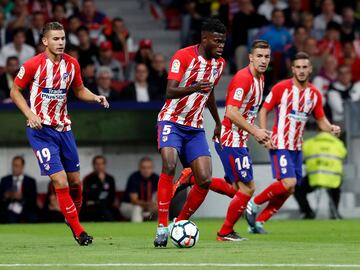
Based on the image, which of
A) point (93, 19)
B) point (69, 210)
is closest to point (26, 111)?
point (69, 210)

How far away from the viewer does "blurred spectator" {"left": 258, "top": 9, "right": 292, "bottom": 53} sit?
858 inches

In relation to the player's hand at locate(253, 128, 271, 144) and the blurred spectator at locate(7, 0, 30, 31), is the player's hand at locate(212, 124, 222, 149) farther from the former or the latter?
the blurred spectator at locate(7, 0, 30, 31)

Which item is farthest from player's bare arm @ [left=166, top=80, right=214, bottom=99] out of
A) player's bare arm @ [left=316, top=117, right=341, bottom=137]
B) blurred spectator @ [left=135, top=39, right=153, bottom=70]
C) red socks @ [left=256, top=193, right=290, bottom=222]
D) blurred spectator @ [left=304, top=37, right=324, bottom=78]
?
blurred spectator @ [left=304, top=37, right=324, bottom=78]

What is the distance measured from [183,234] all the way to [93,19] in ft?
39.3

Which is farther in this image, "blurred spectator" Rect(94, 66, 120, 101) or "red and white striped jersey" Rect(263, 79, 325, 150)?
"blurred spectator" Rect(94, 66, 120, 101)

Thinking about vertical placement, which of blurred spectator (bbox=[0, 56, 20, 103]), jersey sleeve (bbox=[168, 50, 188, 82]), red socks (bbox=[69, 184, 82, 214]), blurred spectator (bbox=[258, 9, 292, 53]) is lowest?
red socks (bbox=[69, 184, 82, 214])

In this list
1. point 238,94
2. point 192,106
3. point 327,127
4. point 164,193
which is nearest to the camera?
point 164,193

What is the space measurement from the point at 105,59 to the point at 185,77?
380 inches

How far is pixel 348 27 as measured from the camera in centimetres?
2317

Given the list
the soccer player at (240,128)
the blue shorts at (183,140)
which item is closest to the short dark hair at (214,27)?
the blue shorts at (183,140)

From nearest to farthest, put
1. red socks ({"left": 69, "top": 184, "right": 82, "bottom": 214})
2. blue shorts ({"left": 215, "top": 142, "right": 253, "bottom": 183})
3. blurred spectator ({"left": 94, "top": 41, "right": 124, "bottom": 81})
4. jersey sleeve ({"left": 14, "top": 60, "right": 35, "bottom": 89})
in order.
Answer: jersey sleeve ({"left": 14, "top": 60, "right": 35, "bottom": 89})
red socks ({"left": 69, "top": 184, "right": 82, "bottom": 214})
blue shorts ({"left": 215, "top": 142, "right": 253, "bottom": 183})
blurred spectator ({"left": 94, "top": 41, "right": 124, "bottom": 81})

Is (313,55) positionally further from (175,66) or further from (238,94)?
(175,66)

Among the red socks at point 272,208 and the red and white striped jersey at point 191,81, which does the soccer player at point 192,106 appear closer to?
the red and white striped jersey at point 191,81

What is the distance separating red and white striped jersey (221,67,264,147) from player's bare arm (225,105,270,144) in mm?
107
